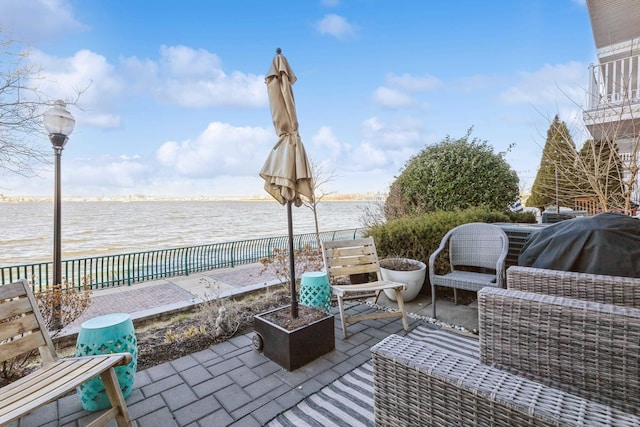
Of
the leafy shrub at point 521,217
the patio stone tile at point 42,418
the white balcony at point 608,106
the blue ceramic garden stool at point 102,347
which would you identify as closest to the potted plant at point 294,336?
the blue ceramic garden stool at point 102,347

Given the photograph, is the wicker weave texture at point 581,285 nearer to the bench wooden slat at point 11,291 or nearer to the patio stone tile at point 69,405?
the patio stone tile at point 69,405

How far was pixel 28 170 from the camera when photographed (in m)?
4.61

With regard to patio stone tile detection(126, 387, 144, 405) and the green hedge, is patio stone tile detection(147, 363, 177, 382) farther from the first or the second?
the green hedge

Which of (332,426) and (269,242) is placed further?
(269,242)

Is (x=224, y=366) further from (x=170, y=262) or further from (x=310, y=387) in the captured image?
(x=170, y=262)

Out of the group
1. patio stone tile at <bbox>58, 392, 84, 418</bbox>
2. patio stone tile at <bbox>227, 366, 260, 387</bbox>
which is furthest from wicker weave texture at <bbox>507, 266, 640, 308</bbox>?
patio stone tile at <bbox>58, 392, 84, 418</bbox>

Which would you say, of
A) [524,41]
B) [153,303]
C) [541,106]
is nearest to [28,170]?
[153,303]

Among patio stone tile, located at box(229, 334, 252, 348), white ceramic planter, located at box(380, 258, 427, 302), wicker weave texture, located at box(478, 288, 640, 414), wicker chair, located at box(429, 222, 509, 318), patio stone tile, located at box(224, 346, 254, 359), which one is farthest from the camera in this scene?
white ceramic planter, located at box(380, 258, 427, 302)

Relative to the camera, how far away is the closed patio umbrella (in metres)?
2.55

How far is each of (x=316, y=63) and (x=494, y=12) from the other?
13.3 feet

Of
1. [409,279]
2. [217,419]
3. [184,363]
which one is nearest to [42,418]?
[184,363]

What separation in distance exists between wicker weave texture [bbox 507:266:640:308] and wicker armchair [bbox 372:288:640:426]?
725 mm

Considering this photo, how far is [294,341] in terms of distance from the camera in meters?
2.36

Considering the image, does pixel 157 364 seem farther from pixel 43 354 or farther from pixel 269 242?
pixel 269 242
